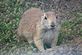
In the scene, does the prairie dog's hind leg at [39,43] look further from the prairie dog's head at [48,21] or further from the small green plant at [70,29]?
the small green plant at [70,29]

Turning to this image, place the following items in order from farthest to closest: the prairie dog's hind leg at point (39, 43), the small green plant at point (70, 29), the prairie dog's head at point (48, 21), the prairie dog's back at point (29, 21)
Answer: the small green plant at point (70, 29), the prairie dog's back at point (29, 21), the prairie dog's hind leg at point (39, 43), the prairie dog's head at point (48, 21)

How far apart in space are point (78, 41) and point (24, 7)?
3008 millimetres

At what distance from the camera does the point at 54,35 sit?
8594 mm

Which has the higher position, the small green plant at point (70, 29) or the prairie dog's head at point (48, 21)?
the prairie dog's head at point (48, 21)

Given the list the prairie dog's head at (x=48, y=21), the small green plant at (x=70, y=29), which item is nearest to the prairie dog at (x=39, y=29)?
the prairie dog's head at (x=48, y=21)

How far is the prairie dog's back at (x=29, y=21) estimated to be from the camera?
8.96m

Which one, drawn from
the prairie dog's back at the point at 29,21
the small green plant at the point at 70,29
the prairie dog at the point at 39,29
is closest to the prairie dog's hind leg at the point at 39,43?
the prairie dog at the point at 39,29

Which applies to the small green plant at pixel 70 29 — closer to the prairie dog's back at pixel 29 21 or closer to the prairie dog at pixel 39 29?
the prairie dog at pixel 39 29

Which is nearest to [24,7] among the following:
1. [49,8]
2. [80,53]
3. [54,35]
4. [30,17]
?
[49,8]

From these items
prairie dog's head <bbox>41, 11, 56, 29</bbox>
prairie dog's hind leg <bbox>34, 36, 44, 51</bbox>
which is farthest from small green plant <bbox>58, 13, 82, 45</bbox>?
prairie dog's head <bbox>41, 11, 56, 29</bbox>

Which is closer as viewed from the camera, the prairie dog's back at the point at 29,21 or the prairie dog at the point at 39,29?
the prairie dog at the point at 39,29

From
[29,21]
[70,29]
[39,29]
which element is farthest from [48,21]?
[70,29]

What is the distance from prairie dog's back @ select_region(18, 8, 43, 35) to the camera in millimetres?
8965

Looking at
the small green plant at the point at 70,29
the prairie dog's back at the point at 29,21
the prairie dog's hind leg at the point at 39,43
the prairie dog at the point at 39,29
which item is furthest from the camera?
the small green plant at the point at 70,29
